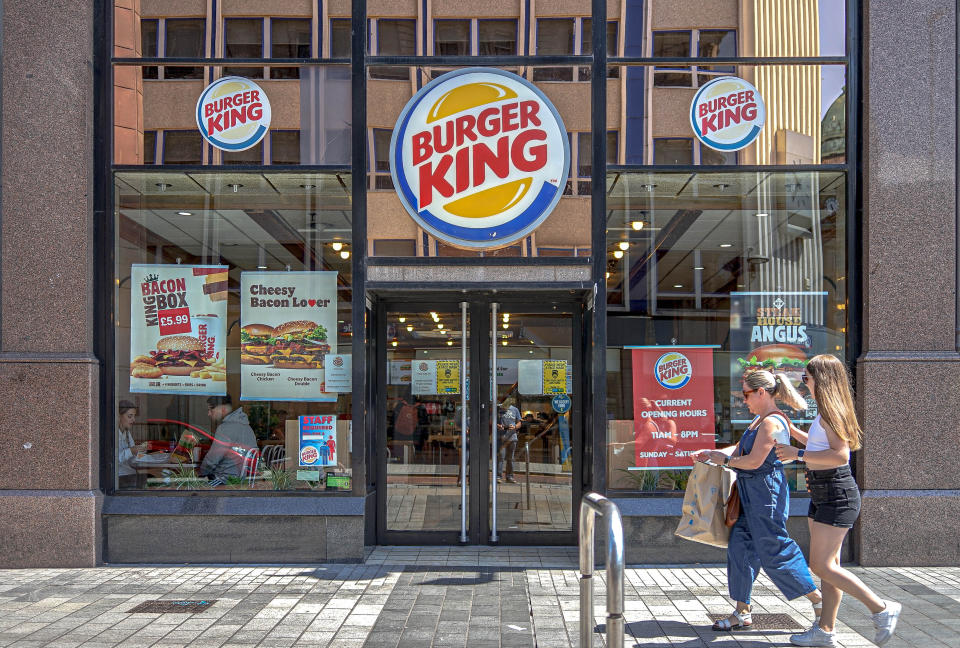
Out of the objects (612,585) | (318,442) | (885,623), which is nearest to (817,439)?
(885,623)

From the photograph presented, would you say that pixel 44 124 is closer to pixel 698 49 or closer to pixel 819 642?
pixel 698 49

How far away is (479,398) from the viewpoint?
8.13m

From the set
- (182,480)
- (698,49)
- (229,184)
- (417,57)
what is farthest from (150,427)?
(698,49)

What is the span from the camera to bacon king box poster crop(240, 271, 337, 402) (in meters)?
7.78

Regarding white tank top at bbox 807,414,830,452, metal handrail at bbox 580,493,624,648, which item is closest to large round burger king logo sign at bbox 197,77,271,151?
metal handrail at bbox 580,493,624,648

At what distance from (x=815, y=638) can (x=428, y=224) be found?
4634 millimetres

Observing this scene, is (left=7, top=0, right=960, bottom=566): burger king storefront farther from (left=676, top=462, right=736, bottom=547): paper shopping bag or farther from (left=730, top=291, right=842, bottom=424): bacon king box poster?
(left=676, top=462, right=736, bottom=547): paper shopping bag

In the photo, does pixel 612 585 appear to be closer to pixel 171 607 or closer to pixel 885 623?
pixel 885 623

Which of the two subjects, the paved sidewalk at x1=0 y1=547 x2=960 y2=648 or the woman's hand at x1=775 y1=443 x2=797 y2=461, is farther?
the paved sidewalk at x1=0 y1=547 x2=960 y2=648

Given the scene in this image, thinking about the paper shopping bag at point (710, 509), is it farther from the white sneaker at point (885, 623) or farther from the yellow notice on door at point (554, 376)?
the yellow notice on door at point (554, 376)

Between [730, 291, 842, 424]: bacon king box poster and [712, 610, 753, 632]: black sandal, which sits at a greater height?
[730, 291, 842, 424]: bacon king box poster

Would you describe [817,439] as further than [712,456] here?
No

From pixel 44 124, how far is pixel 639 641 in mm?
6673

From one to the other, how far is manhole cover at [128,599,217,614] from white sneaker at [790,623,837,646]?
13.5 feet
